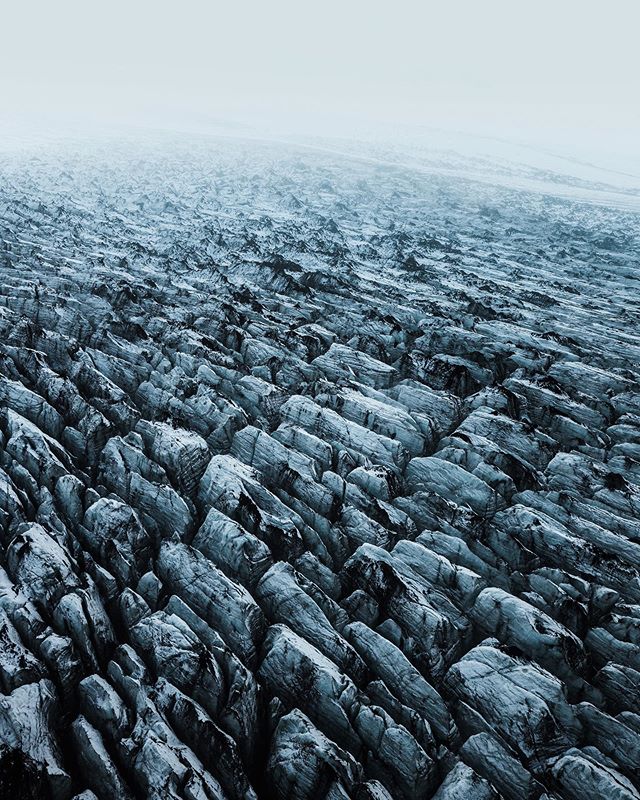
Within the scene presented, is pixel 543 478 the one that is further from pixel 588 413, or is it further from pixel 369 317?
pixel 369 317

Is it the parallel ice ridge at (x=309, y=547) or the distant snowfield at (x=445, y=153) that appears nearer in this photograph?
the parallel ice ridge at (x=309, y=547)

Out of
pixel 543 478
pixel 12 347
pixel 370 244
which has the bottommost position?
pixel 543 478

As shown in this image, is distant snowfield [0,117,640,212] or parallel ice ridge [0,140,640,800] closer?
parallel ice ridge [0,140,640,800]

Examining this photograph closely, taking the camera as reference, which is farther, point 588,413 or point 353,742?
point 588,413

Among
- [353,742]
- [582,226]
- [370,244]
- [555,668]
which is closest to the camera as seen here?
[353,742]

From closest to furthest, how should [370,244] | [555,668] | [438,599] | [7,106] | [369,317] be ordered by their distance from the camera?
[555,668], [438,599], [369,317], [370,244], [7,106]

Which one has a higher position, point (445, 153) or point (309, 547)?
point (445, 153)

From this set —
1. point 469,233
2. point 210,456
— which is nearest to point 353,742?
point 210,456

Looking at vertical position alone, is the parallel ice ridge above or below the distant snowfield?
below
